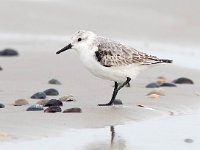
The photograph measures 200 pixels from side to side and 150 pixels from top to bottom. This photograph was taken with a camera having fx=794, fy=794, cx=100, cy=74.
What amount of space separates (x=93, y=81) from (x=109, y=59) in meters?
1.68

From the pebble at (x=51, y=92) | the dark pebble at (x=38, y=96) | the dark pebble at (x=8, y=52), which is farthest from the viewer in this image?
the dark pebble at (x=8, y=52)

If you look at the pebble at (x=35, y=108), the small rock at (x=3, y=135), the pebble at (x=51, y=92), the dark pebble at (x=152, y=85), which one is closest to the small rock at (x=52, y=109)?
the pebble at (x=35, y=108)

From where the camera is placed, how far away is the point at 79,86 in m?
10.8

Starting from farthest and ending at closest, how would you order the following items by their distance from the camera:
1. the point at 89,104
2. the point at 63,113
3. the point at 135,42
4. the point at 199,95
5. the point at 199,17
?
the point at 199,17 → the point at 135,42 → the point at 199,95 → the point at 89,104 → the point at 63,113

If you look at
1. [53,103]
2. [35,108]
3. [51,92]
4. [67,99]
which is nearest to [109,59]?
[67,99]

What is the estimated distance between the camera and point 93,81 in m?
11.2

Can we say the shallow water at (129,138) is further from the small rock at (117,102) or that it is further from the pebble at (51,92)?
the pebble at (51,92)

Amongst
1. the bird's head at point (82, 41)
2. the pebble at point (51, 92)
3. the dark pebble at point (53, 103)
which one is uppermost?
the bird's head at point (82, 41)

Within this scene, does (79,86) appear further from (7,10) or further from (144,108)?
(7,10)

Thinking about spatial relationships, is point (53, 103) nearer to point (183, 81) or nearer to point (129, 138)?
point (129, 138)

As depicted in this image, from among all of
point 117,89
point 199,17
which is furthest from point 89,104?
point 199,17

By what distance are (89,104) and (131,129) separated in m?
1.35

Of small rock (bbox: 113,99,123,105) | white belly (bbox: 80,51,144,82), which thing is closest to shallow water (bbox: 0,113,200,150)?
small rock (bbox: 113,99,123,105)

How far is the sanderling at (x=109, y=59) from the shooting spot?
31.3 ft
